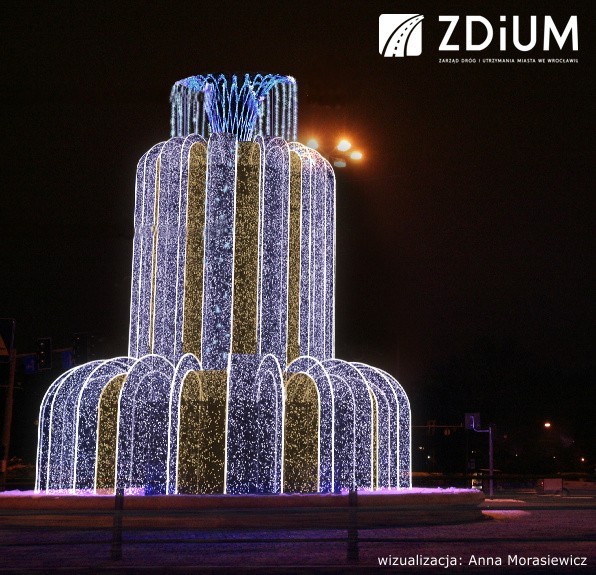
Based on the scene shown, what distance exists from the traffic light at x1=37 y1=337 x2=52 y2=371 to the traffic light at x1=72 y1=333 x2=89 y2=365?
2.29ft

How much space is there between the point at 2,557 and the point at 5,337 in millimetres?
11428

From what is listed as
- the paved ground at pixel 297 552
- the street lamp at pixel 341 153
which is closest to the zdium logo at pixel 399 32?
the street lamp at pixel 341 153

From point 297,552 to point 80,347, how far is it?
46.1 ft

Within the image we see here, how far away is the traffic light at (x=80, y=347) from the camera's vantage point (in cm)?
2341

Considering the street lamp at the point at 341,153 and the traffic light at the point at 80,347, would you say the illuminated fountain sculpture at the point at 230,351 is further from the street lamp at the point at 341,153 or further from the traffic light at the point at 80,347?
the traffic light at the point at 80,347

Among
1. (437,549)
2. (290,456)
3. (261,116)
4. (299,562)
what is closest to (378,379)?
(290,456)

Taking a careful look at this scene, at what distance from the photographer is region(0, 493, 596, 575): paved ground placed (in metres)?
9.14

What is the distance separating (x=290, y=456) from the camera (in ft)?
53.4

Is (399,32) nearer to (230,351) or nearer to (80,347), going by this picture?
(230,351)

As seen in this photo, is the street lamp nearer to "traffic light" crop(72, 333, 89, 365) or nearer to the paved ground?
the paved ground

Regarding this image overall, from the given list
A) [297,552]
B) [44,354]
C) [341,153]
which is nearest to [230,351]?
[341,153]

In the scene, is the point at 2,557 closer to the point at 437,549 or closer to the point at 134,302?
the point at 437,549

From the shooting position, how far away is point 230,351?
54.4 ft

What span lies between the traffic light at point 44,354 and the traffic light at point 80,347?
698mm
